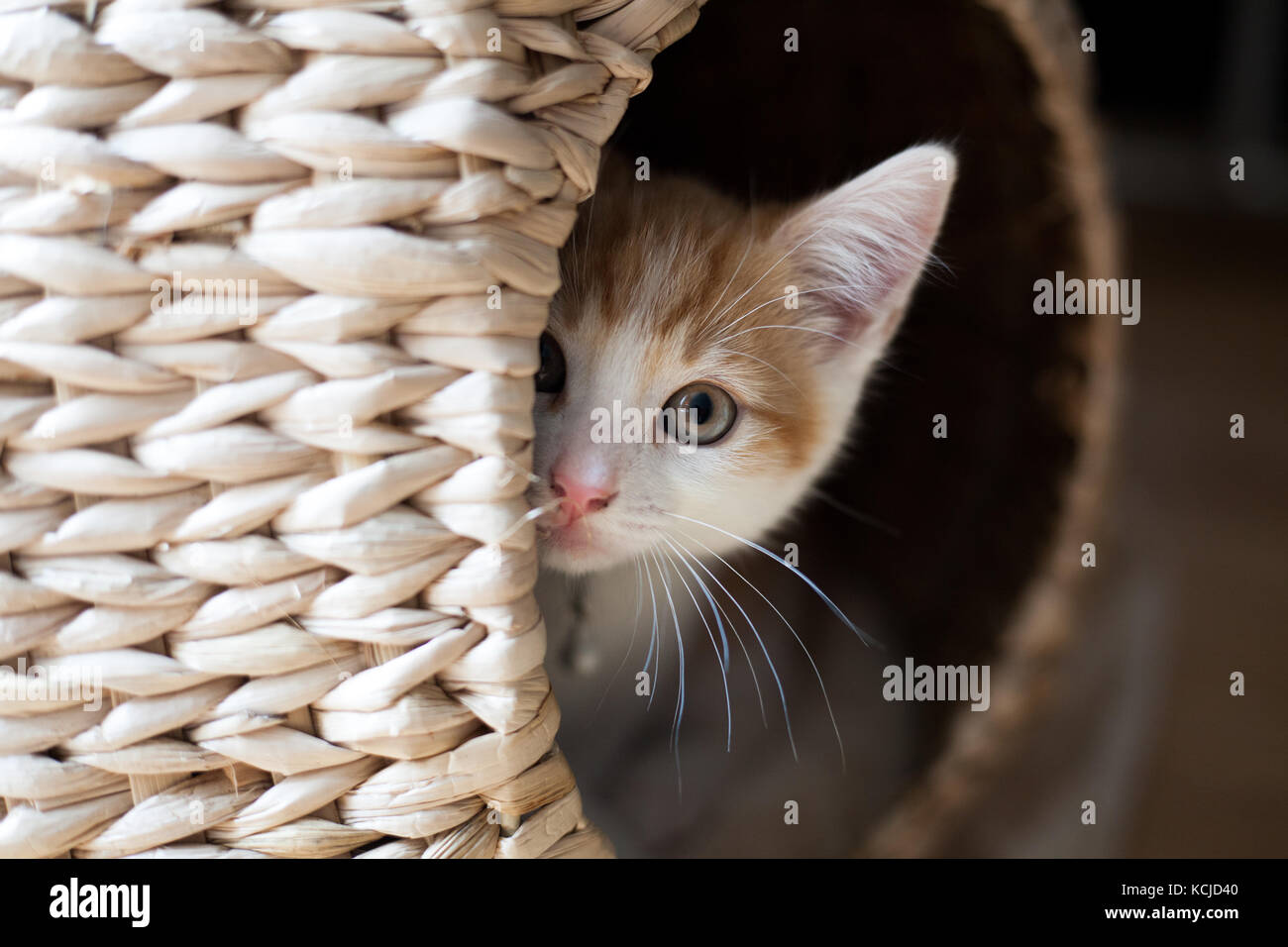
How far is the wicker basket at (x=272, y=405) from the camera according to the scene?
0.71 m

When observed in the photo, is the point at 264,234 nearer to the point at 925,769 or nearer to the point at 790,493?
the point at 790,493

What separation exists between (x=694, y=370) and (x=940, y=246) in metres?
0.66

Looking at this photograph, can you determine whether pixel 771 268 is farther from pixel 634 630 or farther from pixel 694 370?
pixel 634 630

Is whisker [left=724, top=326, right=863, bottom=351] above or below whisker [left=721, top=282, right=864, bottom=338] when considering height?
below

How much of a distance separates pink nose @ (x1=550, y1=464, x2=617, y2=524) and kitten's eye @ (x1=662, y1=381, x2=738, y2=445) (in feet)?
0.55

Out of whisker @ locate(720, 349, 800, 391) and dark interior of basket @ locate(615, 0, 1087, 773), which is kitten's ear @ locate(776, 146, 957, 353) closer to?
whisker @ locate(720, 349, 800, 391)

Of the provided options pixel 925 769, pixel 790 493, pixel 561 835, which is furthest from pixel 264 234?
pixel 925 769

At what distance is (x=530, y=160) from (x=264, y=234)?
20 centimetres

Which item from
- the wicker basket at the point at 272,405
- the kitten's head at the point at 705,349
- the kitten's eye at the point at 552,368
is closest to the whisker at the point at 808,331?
the kitten's head at the point at 705,349

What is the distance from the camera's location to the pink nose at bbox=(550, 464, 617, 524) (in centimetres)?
104

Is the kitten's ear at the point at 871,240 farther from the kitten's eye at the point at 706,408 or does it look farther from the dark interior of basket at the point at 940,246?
the dark interior of basket at the point at 940,246

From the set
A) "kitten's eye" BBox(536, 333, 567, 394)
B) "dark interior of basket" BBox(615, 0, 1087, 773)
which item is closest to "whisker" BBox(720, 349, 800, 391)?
"kitten's eye" BBox(536, 333, 567, 394)

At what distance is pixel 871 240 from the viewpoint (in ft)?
4.01

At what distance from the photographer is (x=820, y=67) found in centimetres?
171
